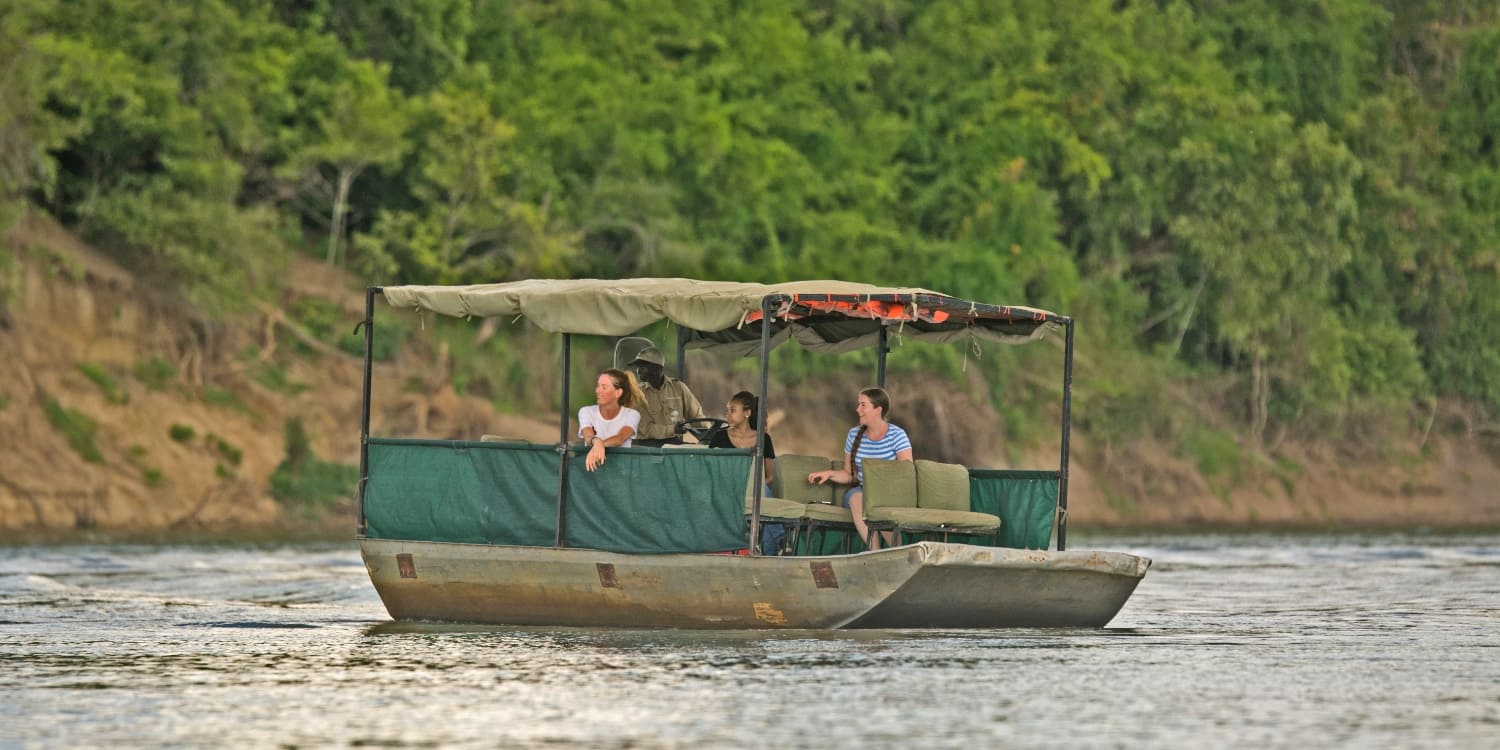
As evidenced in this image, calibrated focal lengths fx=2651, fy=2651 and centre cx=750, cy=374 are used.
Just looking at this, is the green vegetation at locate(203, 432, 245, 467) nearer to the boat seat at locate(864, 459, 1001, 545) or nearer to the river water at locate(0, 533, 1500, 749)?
the river water at locate(0, 533, 1500, 749)

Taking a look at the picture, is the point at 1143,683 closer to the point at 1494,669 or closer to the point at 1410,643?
the point at 1494,669

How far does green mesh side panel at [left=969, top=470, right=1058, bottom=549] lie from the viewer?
19.3 metres

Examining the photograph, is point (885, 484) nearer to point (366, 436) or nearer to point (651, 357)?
point (651, 357)

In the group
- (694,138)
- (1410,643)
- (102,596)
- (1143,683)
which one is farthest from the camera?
(694,138)

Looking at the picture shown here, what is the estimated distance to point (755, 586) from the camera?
18.0 meters

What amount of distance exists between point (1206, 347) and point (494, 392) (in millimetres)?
20561

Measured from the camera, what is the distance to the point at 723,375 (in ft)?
156

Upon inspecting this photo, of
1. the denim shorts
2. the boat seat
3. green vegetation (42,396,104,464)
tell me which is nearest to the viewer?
the boat seat

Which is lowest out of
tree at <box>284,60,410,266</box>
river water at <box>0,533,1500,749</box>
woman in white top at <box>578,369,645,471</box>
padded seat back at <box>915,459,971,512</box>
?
river water at <box>0,533,1500,749</box>

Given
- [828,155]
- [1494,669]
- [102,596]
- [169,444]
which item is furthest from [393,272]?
[1494,669]

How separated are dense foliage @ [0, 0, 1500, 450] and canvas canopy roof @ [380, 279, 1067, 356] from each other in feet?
74.5

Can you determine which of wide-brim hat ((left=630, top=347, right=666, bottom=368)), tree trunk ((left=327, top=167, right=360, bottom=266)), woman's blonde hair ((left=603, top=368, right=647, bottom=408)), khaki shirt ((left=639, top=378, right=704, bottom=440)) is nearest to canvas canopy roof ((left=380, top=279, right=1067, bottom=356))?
woman's blonde hair ((left=603, top=368, right=647, bottom=408))

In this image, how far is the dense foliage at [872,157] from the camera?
42.9 metres

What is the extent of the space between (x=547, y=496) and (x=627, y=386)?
3.19 feet
